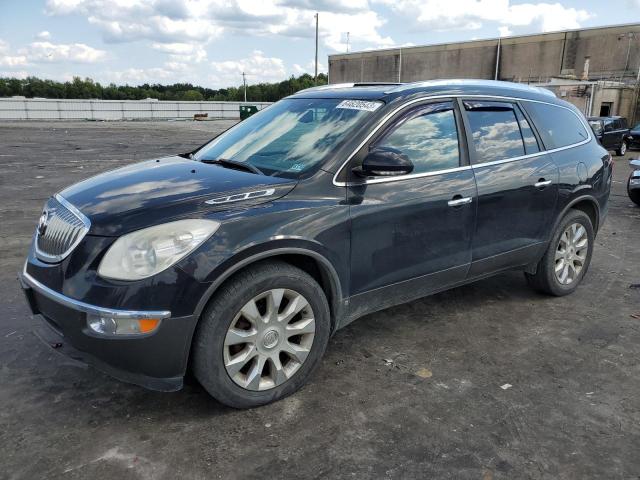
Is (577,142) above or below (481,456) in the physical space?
above

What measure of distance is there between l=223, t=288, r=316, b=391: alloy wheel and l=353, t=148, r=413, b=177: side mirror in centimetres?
87

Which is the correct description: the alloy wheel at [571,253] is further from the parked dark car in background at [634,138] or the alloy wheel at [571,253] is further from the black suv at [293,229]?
the parked dark car in background at [634,138]

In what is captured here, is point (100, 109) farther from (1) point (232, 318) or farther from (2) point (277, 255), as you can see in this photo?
(1) point (232, 318)

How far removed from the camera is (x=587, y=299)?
194 inches

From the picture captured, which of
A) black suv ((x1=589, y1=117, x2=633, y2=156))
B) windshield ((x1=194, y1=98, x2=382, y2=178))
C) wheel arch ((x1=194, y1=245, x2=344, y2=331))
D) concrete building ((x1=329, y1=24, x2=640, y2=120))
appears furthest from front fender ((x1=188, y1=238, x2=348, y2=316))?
concrete building ((x1=329, y1=24, x2=640, y2=120))

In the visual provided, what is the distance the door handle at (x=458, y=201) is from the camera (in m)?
3.74

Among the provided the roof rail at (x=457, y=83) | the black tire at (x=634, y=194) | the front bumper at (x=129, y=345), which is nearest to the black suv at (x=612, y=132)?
the black tire at (x=634, y=194)

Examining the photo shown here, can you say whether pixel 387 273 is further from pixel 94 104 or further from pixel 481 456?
pixel 94 104

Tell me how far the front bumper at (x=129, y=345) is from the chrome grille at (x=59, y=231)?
0.23 meters

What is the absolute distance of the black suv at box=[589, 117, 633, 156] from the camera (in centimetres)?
2039

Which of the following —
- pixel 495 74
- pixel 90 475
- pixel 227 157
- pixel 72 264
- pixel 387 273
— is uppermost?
pixel 495 74

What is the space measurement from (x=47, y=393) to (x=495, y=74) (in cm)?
6636

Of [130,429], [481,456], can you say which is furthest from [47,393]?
[481,456]

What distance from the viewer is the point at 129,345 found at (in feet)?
8.64
